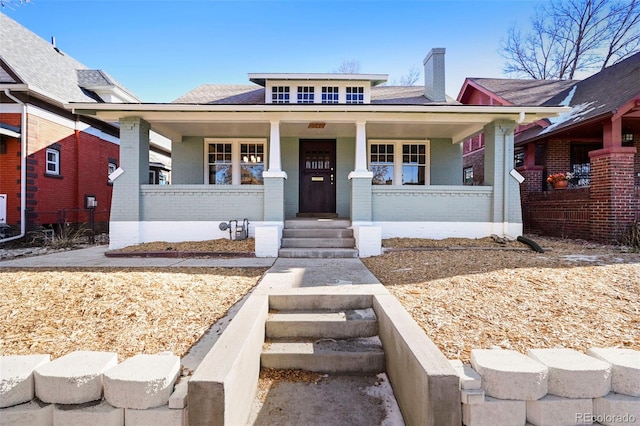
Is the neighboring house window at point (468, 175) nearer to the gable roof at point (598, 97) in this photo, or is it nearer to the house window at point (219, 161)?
the gable roof at point (598, 97)

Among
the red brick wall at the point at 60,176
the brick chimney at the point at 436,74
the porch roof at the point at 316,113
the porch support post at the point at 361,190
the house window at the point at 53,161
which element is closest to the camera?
the porch roof at the point at 316,113

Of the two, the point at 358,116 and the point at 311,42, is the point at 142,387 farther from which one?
the point at 311,42

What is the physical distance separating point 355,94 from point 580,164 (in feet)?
25.5

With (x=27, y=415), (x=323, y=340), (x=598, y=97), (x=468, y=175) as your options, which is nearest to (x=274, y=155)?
(x=323, y=340)

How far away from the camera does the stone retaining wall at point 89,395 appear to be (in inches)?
72.9

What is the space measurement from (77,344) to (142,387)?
4.04 ft

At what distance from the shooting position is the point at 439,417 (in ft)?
5.92

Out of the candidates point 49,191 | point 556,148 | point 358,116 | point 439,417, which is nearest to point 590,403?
point 439,417

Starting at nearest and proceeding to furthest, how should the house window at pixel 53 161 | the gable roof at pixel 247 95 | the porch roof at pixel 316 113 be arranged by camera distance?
the porch roof at pixel 316 113 < the gable roof at pixel 247 95 < the house window at pixel 53 161

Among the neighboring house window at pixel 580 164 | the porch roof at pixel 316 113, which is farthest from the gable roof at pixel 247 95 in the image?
the neighboring house window at pixel 580 164

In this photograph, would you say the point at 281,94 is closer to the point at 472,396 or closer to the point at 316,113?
the point at 316,113

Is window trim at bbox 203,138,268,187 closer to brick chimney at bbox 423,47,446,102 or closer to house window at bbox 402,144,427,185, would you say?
house window at bbox 402,144,427,185

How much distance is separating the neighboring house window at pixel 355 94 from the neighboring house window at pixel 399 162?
59.4 inches

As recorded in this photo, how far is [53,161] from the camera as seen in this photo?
11.0 meters
